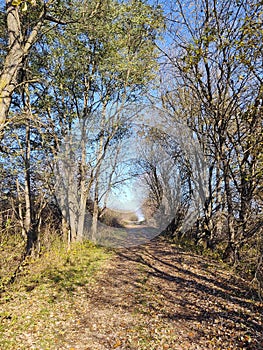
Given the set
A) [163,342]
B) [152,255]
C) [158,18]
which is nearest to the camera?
[163,342]

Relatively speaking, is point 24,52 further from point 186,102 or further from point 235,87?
point 186,102

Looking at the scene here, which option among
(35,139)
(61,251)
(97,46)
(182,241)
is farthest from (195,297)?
(97,46)

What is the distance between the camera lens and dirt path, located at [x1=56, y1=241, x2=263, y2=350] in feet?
11.6

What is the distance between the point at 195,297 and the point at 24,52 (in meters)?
5.33

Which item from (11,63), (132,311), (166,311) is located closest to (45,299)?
(132,311)

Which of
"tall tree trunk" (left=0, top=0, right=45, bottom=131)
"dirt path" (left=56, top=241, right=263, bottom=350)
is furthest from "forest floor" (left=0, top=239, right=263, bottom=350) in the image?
"tall tree trunk" (left=0, top=0, right=45, bottom=131)

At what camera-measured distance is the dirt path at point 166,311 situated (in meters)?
3.54

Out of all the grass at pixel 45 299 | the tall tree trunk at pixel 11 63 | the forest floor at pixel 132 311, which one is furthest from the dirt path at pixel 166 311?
the tall tree trunk at pixel 11 63

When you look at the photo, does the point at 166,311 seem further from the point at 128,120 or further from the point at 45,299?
the point at 128,120

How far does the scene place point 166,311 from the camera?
14.3 ft

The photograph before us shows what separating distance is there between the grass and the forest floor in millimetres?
14

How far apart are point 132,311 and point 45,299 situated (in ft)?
5.52

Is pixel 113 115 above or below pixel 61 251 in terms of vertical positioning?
above

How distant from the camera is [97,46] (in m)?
8.00
